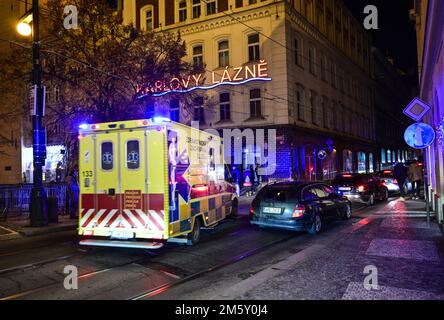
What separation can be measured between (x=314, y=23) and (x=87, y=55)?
21.6 m

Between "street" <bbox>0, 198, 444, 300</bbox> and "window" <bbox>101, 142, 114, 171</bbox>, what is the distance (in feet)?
6.35

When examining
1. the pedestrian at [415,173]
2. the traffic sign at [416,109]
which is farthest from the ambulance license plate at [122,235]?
the pedestrian at [415,173]

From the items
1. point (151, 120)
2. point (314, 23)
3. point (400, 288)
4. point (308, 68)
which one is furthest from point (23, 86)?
point (314, 23)

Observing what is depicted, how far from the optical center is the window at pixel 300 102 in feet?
92.2

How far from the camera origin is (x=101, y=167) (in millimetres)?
8805

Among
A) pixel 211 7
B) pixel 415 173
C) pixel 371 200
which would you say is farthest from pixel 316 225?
pixel 211 7

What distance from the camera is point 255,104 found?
27.3m

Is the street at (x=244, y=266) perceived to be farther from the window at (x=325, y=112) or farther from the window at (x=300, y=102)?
the window at (x=325, y=112)

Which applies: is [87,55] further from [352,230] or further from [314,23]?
[314,23]

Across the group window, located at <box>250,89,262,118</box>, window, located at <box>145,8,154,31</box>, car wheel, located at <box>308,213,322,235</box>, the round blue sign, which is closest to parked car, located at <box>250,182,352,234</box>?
car wheel, located at <box>308,213,322,235</box>

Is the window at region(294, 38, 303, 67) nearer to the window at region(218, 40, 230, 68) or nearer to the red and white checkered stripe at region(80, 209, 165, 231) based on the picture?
the window at region(218, 40, 230, 68)

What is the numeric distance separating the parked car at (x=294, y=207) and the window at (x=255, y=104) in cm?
1590

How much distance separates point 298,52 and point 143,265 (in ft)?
78.9

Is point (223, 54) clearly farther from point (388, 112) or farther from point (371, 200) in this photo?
point (388, 112)
